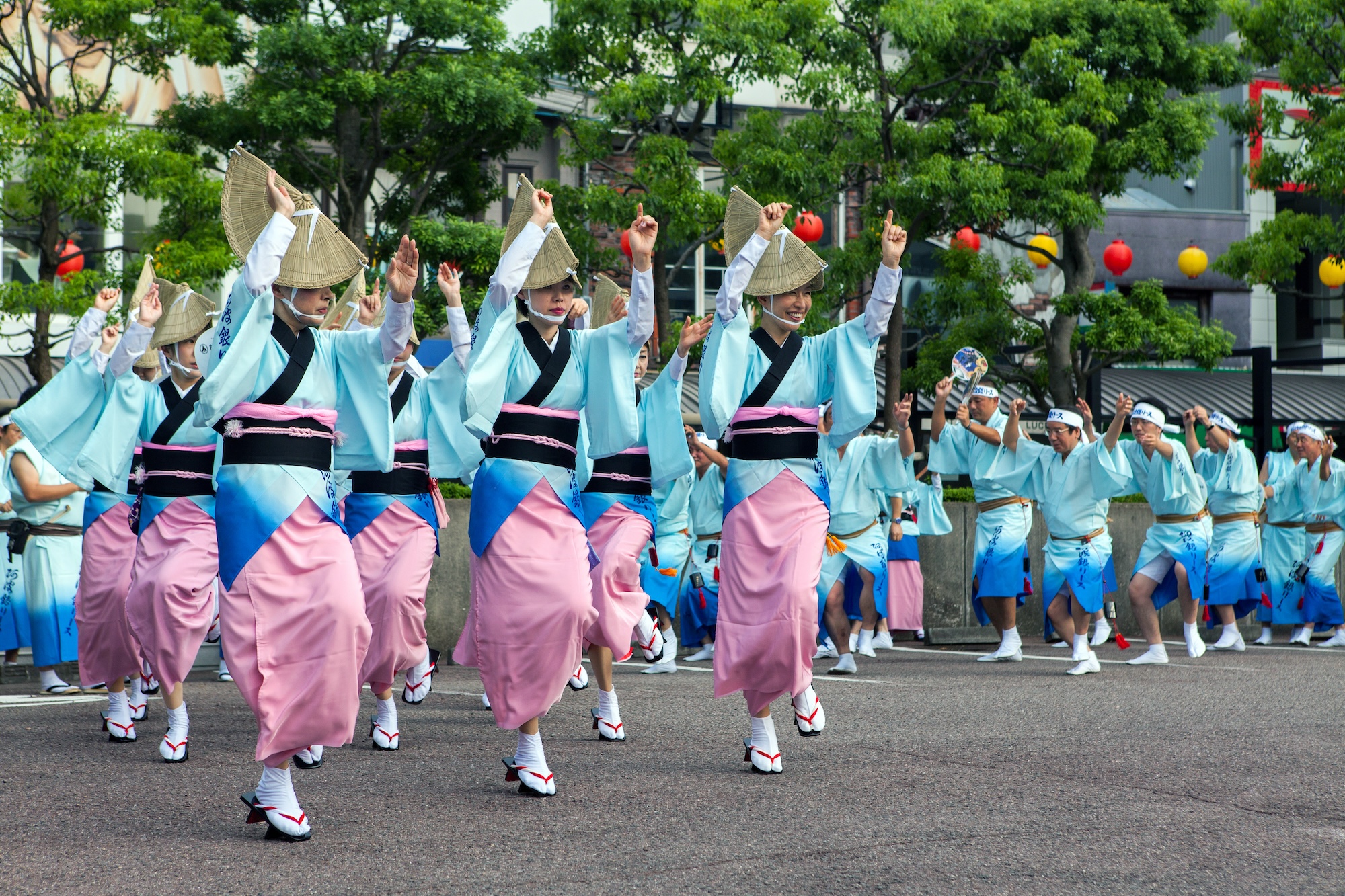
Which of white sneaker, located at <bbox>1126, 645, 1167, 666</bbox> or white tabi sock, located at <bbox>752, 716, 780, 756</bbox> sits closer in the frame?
white tabi sock, located at <bbox>752, 716, 780, 756</bbox>

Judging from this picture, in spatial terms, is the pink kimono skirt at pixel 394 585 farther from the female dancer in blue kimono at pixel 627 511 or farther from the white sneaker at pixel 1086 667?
the white sneaker at pixel 1086 667

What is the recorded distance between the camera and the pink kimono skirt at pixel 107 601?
6.60 metres

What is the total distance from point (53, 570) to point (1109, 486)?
730cm

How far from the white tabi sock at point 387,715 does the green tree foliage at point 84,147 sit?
7.69 meters

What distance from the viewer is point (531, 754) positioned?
510cm

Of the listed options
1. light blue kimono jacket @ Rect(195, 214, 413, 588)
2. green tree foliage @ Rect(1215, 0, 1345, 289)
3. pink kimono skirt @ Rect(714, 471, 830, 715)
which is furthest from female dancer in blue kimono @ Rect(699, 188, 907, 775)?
green tree foliage @ Rect(1215, 0, 1345, 289)

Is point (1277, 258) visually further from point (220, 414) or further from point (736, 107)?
point (220, 414)

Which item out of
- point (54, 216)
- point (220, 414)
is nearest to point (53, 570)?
point (220, 414)

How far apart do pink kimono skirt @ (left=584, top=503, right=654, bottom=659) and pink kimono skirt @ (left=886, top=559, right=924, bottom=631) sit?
4925 mm

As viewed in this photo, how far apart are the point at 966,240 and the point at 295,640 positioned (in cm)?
1413

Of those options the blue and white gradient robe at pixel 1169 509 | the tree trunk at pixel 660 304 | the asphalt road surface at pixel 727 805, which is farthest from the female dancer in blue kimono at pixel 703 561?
the tree trunk at pixel 660 304

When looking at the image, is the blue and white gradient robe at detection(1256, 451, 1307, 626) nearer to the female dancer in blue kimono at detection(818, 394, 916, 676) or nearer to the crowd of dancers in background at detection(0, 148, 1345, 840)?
the female dancer in blue kimono at detection(818, 394, 916, 676)

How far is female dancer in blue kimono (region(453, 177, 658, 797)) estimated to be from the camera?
5156 mm

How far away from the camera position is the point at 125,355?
6664 millimetres
